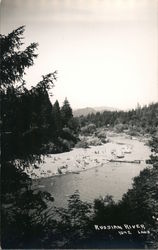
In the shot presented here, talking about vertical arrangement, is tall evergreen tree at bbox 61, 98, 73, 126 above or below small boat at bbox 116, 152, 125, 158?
above

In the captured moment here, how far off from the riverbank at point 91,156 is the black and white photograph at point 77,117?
2 centimetres

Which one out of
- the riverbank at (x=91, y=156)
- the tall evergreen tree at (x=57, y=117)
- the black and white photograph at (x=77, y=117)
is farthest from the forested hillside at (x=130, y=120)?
the tall evergreen tree at (x=57, y=117)

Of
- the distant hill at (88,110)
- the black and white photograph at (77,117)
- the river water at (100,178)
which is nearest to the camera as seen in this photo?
the black and white photograph at (77,117)

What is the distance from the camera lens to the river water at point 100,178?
15.3ft

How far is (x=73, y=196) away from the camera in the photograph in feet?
15.4

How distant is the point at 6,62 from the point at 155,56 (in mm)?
1776

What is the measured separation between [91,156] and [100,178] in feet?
1.10

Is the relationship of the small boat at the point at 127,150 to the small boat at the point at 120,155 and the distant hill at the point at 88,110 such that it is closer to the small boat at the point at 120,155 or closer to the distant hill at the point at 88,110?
the small boat at the point at 120,155

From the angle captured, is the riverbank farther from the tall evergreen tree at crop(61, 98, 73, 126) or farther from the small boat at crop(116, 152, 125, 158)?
the tall evergreen tree at crop(61, 98, 73, 126)

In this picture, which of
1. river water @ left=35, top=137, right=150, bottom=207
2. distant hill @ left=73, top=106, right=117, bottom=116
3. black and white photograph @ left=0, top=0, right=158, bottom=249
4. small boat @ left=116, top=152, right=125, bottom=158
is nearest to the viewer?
black and white photograph @ left=0, top=0, right=158, bottom=249

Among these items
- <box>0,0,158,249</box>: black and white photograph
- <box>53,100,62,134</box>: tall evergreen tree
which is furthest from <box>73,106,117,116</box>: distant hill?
<box>53,100,62,134</box>: tall evergreen tree

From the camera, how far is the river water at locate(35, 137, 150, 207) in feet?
15.3

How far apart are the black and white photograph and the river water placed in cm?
1

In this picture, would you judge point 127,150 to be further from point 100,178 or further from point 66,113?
point 66,113
